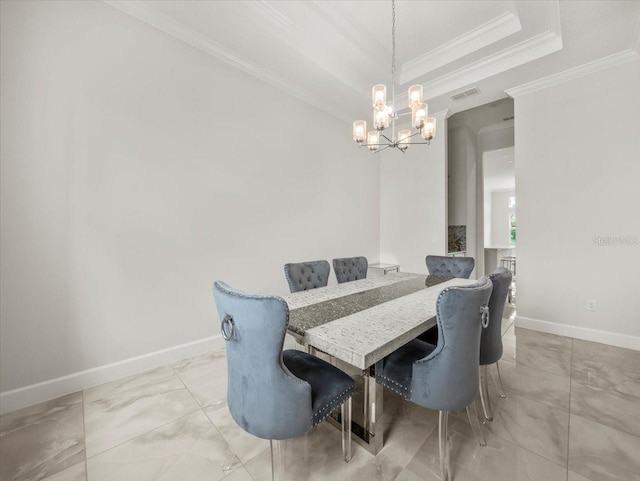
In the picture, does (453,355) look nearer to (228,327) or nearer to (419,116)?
(228,327)

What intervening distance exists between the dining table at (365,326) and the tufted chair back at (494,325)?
0.35 metres

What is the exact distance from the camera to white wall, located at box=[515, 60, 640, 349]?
278 centimetres

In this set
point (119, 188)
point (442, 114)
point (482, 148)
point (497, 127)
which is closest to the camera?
point (119, 188)

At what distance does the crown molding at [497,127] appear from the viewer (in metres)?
4.94

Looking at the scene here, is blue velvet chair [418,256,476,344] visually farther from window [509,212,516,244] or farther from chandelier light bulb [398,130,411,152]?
window [509,212,516,244]

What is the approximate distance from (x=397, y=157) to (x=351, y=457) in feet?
14.6

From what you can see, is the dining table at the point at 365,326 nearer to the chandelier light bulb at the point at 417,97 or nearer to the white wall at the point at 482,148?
the chandelier light bulb at the point at 417,97

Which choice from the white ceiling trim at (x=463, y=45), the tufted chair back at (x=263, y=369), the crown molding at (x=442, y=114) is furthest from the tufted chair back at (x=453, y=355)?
the crown molding at (x=442, y=114)

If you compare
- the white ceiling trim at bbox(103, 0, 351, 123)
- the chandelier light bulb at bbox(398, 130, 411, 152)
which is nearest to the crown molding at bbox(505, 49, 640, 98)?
the chandelier light bulb at bbox(398, 130, 411, 152)

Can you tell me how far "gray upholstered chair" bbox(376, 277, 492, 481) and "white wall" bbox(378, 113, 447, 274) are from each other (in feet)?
10.4

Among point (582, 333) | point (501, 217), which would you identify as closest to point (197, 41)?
point (582, 333)

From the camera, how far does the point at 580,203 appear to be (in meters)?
3.04

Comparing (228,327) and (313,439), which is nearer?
(228,327)

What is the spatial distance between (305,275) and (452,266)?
1684 millimetres
